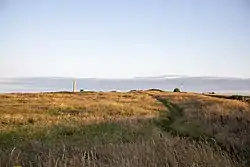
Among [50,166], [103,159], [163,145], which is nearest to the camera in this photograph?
[50,166]

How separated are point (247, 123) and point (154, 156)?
9.76 meters

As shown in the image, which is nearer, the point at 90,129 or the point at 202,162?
the point at 202,162

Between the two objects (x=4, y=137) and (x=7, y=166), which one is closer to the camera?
(x=7, y=166)

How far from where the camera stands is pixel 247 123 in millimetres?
16219

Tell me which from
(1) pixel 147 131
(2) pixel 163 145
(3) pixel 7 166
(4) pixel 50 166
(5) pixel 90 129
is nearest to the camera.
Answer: (4) pixel 50 166

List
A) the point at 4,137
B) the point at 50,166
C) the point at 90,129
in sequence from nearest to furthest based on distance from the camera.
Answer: the point at 50,166 < the point at 4,137 < the point at 90,129

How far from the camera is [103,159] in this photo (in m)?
Result: 8.05

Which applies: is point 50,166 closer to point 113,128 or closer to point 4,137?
point 4,137

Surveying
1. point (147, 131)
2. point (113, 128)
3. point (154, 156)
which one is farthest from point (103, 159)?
point (113, 128)

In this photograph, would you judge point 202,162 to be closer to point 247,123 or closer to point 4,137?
point 4,137

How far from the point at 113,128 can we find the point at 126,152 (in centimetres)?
810

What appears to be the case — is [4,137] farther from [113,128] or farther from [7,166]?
[7,166]

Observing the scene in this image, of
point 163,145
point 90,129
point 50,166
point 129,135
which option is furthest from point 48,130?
point 50,166

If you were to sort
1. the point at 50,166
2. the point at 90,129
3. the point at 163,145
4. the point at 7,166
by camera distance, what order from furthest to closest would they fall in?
the point at 90,129
the point at 163,145
the point at 7,166
the point at 50,166
